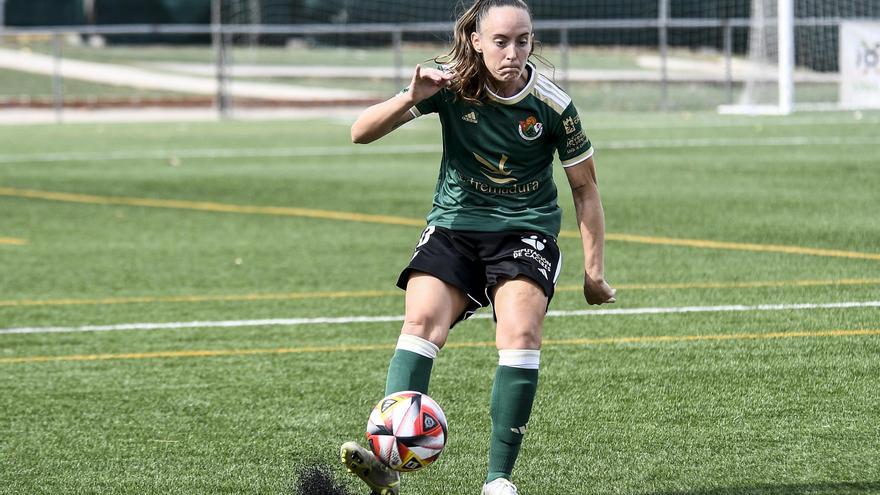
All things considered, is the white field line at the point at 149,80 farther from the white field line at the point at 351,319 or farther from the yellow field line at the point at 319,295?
the white field line at the point at 351,319

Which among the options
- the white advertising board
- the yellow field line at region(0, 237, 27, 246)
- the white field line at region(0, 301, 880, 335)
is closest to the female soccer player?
the white field line at region(0, 301, 880, 335)

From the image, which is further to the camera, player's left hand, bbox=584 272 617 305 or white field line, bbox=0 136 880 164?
white field line, bbox=0 136 880 164

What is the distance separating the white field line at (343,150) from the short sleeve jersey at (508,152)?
1568cm

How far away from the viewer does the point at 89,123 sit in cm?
3180

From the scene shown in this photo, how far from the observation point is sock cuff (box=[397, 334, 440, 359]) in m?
4.86

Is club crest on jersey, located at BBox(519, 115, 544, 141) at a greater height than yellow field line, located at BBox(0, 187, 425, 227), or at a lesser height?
greater

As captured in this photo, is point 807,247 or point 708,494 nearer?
point 708,494

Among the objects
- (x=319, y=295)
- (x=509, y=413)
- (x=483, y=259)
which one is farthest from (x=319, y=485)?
(x=319, y=295)

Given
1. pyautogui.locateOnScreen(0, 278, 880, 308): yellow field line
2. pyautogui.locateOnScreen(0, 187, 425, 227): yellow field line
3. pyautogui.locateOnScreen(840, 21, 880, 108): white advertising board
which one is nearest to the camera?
pyautogui.locateOnScreen(0, 278, 880, 308): yellow field line

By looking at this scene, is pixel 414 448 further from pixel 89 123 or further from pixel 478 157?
pixel 89 123

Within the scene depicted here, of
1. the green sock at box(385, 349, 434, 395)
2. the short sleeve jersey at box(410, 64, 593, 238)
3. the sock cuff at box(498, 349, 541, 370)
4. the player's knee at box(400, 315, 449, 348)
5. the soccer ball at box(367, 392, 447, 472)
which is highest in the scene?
the short sleeve jersey at box(410, 64, 593, 238)

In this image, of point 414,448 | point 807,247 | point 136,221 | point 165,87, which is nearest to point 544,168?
point 414,448

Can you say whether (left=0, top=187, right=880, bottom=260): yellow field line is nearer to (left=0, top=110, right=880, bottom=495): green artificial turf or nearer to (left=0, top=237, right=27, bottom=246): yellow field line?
(left=0, top=110, right=880, bottom=495): green artificial turf

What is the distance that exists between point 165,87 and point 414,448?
1589 inches
